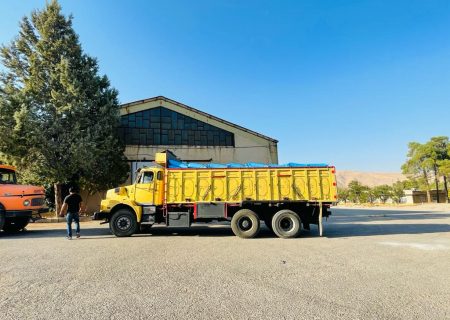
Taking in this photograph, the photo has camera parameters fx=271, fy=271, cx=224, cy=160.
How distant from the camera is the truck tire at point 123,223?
1084 cm

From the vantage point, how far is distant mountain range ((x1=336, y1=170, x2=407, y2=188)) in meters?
141

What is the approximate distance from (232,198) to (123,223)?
4.53 meters

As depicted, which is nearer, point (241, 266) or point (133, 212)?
point (241, 266)

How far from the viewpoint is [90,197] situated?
70.9 ft

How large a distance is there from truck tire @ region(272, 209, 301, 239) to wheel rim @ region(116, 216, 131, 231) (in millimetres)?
5818

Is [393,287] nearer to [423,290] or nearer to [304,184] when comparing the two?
[423,290]

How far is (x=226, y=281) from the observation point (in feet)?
16.5

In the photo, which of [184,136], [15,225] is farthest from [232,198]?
[184,136]

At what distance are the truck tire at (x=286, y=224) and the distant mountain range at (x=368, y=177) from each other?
140506 millimetres

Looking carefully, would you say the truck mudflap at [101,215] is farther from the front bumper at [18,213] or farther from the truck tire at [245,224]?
the truck tire at [245,224]

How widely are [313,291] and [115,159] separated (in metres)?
18.2

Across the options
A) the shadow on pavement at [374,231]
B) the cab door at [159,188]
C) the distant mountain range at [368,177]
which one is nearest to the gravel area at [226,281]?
Answer: the shadow on pavement at [374,231]

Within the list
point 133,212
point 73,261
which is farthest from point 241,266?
point 133,212

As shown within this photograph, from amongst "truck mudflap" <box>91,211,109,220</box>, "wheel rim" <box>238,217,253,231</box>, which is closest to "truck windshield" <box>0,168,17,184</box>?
"truck mudflap" <box>91,211,109,220</box>
